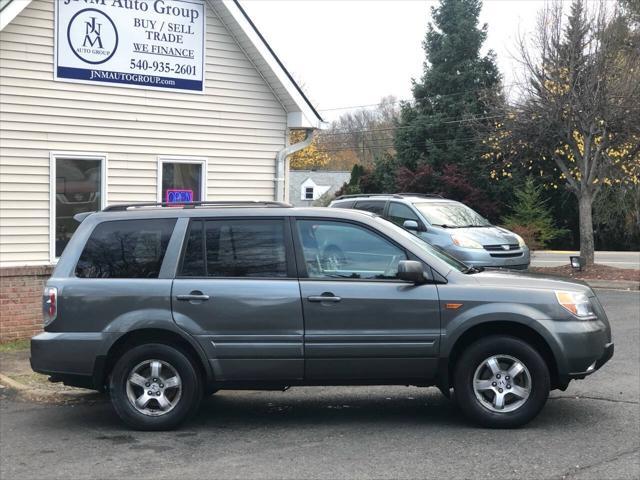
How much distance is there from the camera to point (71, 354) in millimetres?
5816

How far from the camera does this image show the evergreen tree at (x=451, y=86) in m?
34.8

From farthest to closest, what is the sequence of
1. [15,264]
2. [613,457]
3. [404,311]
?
[15,264] < [404,311] < [613,457]

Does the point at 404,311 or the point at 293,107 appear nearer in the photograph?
the point at 404,311

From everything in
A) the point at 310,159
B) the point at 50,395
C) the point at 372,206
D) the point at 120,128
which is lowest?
the point at 50,395

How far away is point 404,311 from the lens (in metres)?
5.73

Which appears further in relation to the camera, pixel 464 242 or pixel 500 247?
pixel 500 247

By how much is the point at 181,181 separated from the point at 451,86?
26733mm

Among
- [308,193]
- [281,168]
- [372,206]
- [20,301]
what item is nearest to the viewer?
[20,301]

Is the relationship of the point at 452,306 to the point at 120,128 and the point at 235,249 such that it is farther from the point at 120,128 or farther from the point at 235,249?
the point at 120,128

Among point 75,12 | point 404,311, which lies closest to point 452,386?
point 404,311

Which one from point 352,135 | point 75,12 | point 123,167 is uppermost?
point 352,135

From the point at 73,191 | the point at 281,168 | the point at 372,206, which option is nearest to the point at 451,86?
the point at 372,206

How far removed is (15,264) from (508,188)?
27827 millimetres

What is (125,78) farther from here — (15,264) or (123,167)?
(15,264)
